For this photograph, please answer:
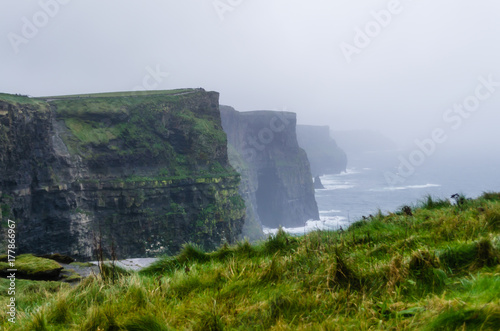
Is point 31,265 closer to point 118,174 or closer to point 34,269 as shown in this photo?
point 34,269

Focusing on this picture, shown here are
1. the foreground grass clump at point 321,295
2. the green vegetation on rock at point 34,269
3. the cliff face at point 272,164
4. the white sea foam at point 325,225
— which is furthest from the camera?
the cliff face at point 272,164

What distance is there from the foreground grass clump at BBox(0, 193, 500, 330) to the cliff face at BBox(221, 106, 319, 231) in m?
133

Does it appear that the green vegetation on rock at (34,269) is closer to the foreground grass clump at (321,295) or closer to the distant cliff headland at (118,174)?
the foreground grass clump at (321,295)

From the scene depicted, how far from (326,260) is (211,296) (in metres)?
1.58

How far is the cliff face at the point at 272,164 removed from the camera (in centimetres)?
14762

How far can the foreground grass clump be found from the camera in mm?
2553

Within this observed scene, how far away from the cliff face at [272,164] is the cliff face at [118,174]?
63.1 m

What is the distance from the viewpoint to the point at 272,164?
159m

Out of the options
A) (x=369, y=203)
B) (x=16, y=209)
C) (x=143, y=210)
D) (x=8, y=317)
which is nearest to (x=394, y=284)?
(x=8, y=317)

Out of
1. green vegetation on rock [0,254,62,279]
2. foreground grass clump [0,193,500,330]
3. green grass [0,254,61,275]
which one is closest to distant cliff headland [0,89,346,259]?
green grass [0,254,61,275]

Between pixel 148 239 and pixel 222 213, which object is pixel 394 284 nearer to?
pixel 148 239

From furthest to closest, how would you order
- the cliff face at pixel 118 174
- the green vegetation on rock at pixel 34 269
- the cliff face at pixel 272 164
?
the cliff face at pixel 272 164 < the cliff face at pixel 118 174 < the green vegetation on rock at pixel 34 269

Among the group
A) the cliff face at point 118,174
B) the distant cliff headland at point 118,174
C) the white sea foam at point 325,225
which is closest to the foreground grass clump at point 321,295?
the white sea foam at point 325,225

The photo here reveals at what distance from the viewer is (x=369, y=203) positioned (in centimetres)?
14250
